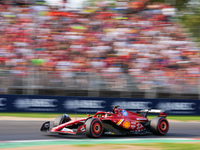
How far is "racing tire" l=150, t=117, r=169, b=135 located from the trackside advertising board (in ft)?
19.4

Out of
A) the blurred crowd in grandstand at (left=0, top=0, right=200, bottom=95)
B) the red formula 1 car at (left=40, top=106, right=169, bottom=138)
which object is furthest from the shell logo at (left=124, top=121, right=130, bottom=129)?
the blurred crowd in grandstand at (left=0, top=0, right=200, bottom=95)

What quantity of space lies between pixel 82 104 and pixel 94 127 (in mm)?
7162

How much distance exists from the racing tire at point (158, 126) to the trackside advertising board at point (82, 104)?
592 cm

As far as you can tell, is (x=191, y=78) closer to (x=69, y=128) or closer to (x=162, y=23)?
(x=162, y=23)

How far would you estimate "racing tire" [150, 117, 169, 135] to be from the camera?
27.5 feet

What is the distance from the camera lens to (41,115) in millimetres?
13594

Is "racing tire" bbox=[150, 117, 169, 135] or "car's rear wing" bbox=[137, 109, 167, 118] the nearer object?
"racing tire" bbox=[150, 117, 169, 135]

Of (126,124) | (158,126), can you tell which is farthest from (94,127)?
(158,126)

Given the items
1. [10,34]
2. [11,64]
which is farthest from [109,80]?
[10,34]

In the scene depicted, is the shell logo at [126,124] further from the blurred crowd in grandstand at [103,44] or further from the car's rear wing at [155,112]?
the blurred crowd in grandstand at [103,44]

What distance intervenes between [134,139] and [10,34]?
10073mm

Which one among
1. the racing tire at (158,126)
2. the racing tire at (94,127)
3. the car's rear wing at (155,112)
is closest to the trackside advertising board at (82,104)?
the car's rear wing at (155,112)

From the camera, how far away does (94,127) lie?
286 inches

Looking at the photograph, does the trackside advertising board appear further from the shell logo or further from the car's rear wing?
the shell logo
